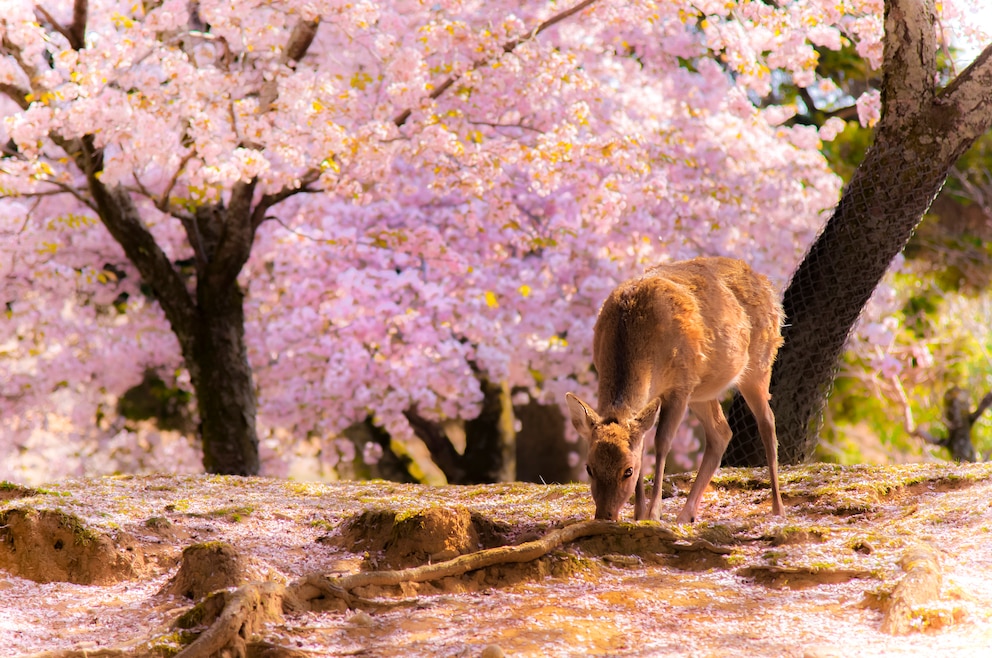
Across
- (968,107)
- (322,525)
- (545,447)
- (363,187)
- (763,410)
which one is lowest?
(545,447)

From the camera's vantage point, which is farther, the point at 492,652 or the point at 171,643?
the point at 171,643

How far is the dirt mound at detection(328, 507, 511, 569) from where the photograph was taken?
5492mm

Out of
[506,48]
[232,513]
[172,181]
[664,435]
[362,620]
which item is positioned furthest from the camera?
[506,48]

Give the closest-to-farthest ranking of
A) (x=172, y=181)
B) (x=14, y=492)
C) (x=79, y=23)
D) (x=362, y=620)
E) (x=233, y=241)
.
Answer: (x=362, y=620) < (x=14, y=492) < (x=79, y=23) < (x=172, y=181) < (x=233, y=241)

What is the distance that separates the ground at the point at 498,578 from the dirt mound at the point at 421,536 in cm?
1

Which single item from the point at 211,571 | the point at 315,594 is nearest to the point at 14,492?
the point at 211,571

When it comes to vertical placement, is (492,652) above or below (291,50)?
below

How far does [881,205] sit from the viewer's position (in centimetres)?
886

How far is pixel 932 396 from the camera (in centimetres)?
2020

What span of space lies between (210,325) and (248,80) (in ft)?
9.72

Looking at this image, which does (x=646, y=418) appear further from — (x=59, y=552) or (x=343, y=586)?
(x=59, y=552)

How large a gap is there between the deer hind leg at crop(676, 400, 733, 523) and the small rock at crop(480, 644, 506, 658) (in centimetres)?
306

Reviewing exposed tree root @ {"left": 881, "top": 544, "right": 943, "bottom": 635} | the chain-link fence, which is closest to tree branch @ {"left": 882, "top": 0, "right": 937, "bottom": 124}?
the chain-link fence

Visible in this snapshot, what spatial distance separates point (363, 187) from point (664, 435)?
23.4 ft
